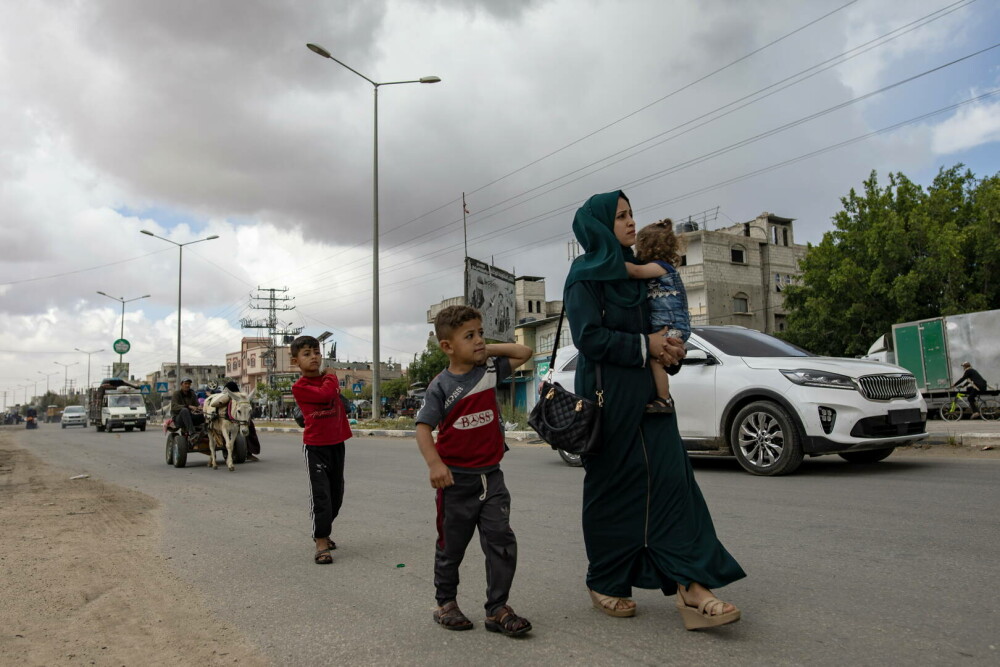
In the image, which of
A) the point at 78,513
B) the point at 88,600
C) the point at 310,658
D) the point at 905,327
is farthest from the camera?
the point at 905,327

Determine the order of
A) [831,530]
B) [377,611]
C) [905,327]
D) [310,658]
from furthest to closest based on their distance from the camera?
[905,327] < [831,530] < [377,611] < [310,658]

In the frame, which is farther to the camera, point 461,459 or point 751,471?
point 751,471

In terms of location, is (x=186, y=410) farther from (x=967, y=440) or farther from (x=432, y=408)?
(x=967, y=440)

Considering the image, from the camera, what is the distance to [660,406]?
10.5 ft

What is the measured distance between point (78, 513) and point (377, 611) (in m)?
5.35

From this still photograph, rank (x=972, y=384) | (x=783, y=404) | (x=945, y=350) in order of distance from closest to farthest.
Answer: (x=783, y=404) < (x=972, y=384) < (x=945, y=350)

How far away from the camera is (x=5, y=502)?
8.58 metres

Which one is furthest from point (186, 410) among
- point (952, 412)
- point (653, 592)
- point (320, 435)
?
point (952, 412)

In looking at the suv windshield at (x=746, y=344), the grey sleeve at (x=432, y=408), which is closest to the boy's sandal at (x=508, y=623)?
the grey sleeve at (x=432, y=408)

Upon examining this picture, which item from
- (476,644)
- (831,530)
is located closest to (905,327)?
(831,530)

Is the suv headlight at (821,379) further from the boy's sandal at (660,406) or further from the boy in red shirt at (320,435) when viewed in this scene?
the boy's sandal at (660,406)

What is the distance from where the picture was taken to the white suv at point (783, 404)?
7.60m

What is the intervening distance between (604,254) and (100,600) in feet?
10.8

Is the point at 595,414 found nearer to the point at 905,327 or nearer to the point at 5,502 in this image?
the point at 5,502
